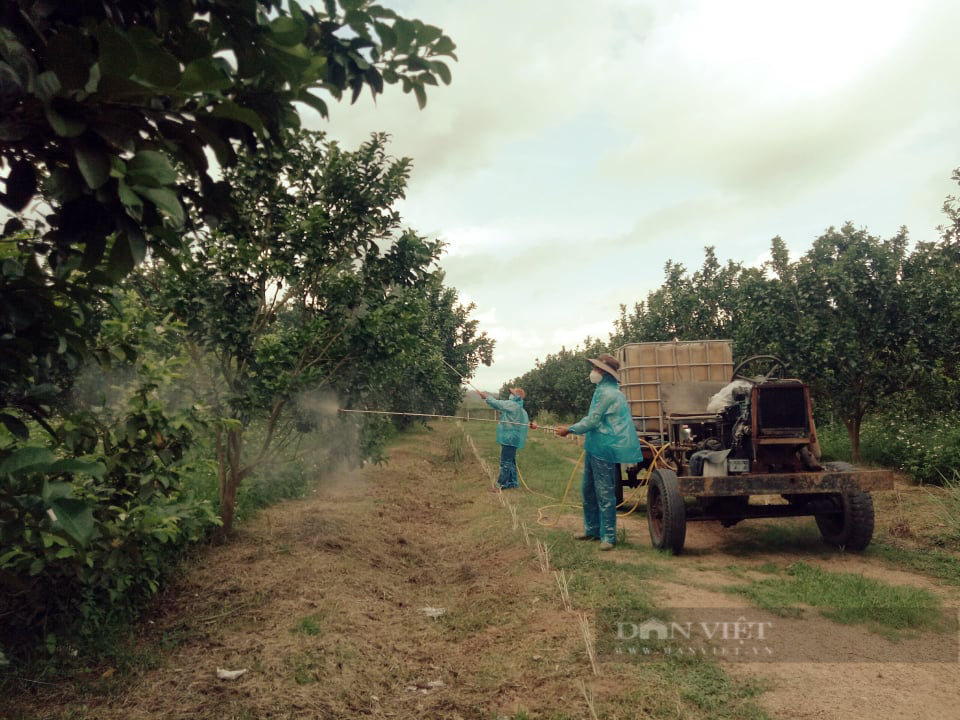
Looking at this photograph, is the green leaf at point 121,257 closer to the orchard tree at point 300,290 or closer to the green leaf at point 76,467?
the green leaf at point 76,467

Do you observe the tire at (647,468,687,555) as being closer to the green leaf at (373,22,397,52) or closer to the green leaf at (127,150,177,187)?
the green leaf at (373,22,397,52)

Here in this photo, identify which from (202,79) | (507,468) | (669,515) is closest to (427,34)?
(202,79)

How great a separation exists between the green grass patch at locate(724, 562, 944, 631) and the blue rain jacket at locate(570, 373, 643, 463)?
81.3 inches

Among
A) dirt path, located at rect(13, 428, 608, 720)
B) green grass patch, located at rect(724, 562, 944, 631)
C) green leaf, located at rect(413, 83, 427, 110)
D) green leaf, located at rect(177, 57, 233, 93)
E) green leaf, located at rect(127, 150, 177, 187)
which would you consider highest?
green leaf, located at rect(413, 83, 427, 110)

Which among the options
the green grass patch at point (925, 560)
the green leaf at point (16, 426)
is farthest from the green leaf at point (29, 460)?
the green grass patch at point (925, 560)

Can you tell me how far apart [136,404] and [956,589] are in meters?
6.76

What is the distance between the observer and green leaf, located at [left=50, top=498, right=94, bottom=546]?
4.76ft

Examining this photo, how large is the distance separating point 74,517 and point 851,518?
728 cm

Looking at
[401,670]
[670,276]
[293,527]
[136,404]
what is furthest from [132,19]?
[670,276]

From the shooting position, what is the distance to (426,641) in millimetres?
5098

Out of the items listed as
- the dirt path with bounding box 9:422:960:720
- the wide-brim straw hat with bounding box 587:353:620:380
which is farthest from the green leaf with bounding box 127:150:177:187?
the wide-brim straw hat with bounding box 587:353:620:380

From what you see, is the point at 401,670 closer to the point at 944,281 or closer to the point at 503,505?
the point at 503,505

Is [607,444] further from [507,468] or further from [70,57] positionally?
[70,57]

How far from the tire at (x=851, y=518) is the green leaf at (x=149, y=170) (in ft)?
23.3
